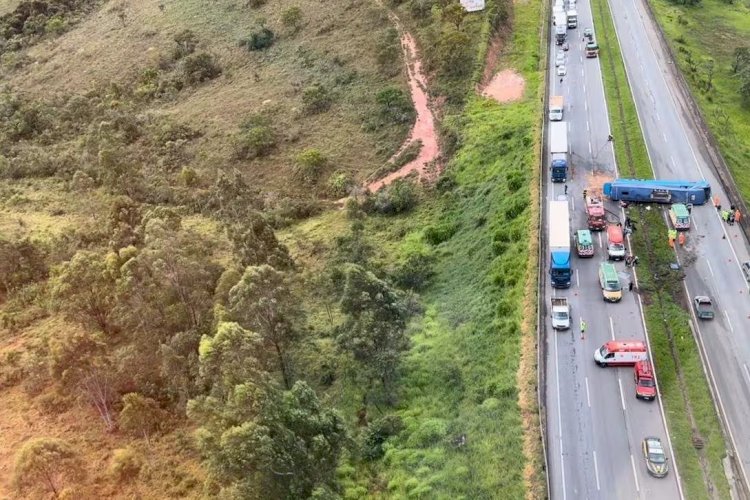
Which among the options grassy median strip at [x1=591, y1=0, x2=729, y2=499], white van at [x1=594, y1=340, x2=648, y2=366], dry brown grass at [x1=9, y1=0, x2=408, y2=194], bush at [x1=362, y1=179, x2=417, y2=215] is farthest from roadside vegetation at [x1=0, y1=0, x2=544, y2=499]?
grassy median strip at [x1=591, y1=0, x2=729, y2=499]

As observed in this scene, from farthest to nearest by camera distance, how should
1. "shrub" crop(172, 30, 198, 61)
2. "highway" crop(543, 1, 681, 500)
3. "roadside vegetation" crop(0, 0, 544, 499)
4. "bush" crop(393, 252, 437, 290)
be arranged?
1. "shrub" crop(172, 30, 198, 61)
2. "bush" crop(393, 252, 437, 290)
3. "roadside vegetation" crop(0, 0, 544, 499)
4. "highway" crop(543, 1, 681, 500)

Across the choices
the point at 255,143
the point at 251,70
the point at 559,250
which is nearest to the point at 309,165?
the point at 255,143

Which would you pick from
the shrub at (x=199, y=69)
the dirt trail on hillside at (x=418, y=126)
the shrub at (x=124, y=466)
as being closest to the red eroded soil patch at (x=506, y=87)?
the dirt trail on hillside at (x=418, y=126)

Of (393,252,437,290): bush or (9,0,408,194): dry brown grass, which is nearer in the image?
(393,252,437,290): bush

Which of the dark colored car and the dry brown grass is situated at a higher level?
the dry brown grass

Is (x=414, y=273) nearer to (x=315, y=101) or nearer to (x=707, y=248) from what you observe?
(x=707, y=248)

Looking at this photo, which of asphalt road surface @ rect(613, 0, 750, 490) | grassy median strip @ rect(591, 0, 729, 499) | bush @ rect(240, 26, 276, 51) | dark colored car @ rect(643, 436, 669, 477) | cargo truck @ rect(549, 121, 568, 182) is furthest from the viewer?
bush @ rect(240, 26, 276, 51)

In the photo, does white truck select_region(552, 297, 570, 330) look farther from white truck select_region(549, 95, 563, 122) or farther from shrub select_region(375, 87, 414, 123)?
shrub select_region(375, 87, 414, 123)
